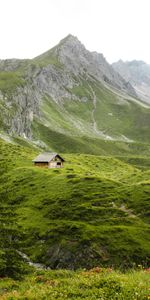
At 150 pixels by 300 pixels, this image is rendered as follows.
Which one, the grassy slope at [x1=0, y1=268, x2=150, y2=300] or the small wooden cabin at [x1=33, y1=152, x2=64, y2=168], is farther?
the small wooden cabin at [x1=33, y1=152, x2=64, y2=168]

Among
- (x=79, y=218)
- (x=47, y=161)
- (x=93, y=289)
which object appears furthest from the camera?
(x=47, y=161)

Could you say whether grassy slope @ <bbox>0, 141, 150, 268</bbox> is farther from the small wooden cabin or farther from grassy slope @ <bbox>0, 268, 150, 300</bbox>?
grassy slope @ <bbox>0, 268, 150, 300</bbox>

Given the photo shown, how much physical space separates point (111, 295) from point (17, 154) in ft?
426

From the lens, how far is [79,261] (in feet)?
165

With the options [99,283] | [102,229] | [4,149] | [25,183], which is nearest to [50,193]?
[25,183]

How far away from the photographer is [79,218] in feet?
216

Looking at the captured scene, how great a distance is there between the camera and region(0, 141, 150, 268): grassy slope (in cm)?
5181

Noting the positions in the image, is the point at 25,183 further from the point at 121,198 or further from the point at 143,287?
the point at 143,287

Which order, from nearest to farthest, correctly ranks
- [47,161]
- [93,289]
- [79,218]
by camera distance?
[93,289] → [79,218] → [47,161]

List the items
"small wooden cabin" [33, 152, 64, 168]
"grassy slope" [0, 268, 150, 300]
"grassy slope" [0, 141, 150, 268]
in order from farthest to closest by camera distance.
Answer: "small wooden cabin" [33, 152, 64, 168] → "grassy slope" [0, 141, 150, 268] → "grassy slope" [0, 268, 150, 300]

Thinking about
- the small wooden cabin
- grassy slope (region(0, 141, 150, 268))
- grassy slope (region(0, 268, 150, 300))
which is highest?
the small wooden cabin

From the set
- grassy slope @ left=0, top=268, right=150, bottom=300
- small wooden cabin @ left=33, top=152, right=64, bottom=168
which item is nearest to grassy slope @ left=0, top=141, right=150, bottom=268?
small wooden cabin @ left=33, top=152, right=64, bottom=168

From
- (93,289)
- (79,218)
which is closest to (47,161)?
(79,218)

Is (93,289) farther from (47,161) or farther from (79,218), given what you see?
(47,161)
